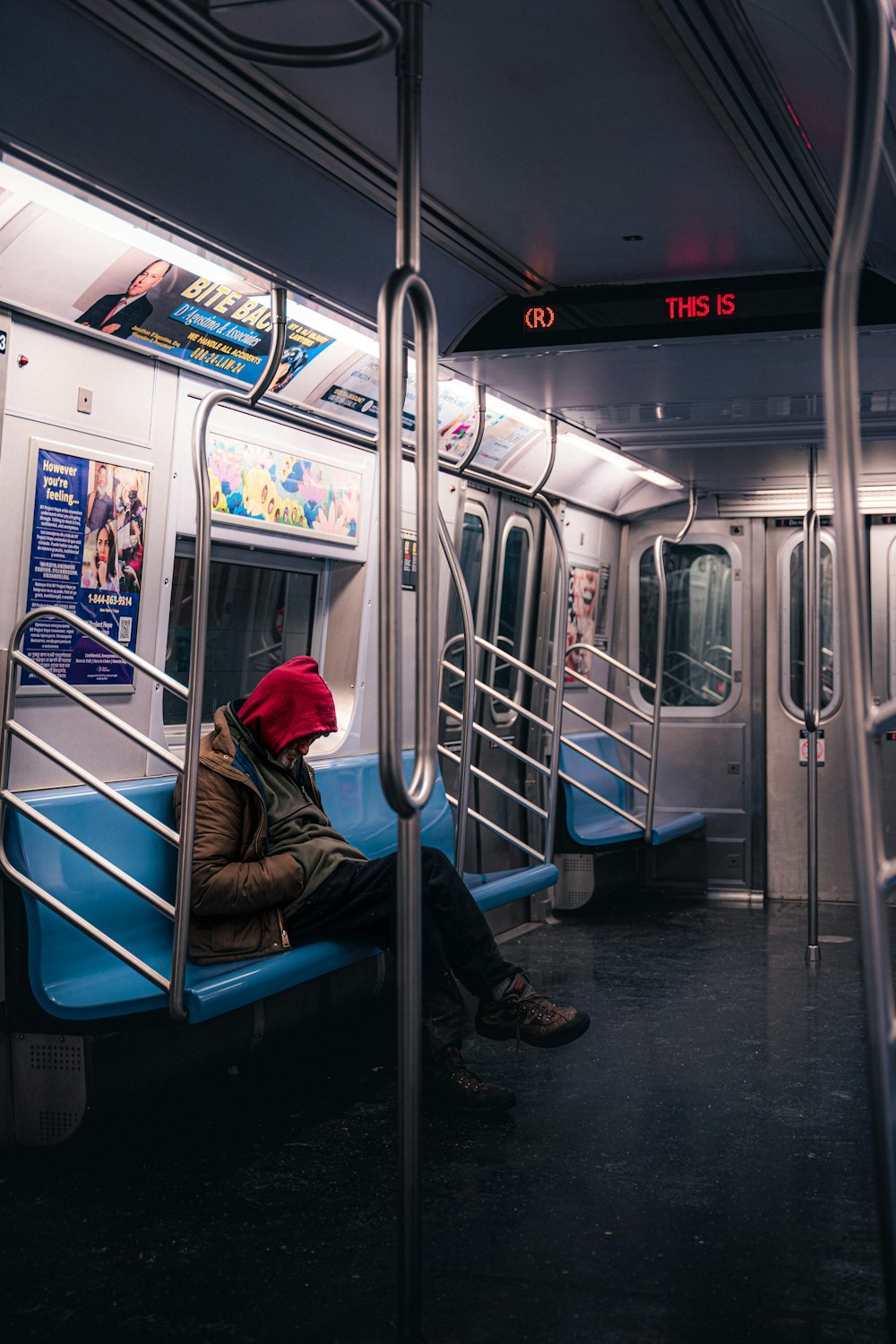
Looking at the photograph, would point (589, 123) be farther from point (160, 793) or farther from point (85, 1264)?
point (85, 1264)

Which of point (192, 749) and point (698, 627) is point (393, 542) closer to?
point (192, 749)

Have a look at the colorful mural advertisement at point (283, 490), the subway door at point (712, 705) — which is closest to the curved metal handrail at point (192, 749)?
the colorful mural advertisement at point (283, 490)

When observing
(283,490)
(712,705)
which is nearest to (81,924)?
(283,490)

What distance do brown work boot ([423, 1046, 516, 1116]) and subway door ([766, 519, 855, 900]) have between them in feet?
16.5

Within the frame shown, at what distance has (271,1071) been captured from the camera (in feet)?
15.2

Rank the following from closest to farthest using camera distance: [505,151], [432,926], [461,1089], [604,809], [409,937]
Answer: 1. [409,937]
2. [505,151]
3. [461,1089]
4. [432,926]
5. [604,809]

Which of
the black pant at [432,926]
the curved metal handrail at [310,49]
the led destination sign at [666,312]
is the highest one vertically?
the led destination sign at [666,312]

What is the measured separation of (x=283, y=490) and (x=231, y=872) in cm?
191

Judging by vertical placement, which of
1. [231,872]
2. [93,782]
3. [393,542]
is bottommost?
[231,872]

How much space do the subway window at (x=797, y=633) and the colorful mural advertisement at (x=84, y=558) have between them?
550 centimetres

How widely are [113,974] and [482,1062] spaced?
1584 millimetres

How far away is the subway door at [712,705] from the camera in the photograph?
8781 mm

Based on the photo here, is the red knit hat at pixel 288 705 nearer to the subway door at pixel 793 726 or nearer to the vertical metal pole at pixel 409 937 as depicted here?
the vertical metal pole at pixel 409 937

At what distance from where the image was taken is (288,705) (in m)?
4.39
